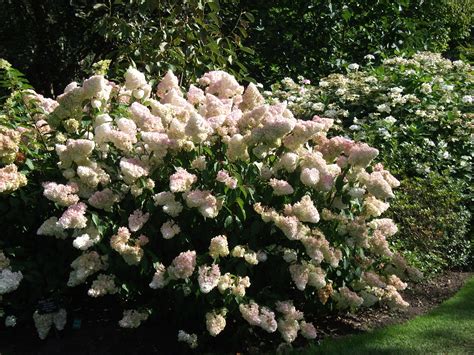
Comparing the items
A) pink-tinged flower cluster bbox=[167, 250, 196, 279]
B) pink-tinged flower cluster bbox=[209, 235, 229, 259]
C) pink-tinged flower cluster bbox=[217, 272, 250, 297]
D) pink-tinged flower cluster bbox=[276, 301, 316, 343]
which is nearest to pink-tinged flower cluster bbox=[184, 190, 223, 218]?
pink-tinged flower cluster bbox=[209, 235, 229, 259]

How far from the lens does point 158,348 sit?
12.0ft

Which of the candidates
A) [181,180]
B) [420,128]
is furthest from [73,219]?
[420,128]

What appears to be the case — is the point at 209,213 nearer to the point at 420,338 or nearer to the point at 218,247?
the point at 218,247

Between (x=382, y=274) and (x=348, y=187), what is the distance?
89 cm

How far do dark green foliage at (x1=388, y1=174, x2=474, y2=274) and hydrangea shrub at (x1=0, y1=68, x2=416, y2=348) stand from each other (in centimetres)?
104

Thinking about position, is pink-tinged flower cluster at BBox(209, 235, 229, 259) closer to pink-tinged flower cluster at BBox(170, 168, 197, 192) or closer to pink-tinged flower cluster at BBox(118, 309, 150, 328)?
pink-tinged flower cluster at BBox(170, 168, 197, 192)

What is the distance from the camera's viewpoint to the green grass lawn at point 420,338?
146 inches

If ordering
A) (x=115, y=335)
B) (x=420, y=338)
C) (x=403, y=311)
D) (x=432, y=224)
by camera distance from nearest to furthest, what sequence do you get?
(x=115, y=335) → (x=420, y=338) → (x=403, y=311) → (x=432, y=224)

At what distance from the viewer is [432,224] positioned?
5.07 m

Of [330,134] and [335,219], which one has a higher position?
[335,219]

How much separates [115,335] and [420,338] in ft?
6.13

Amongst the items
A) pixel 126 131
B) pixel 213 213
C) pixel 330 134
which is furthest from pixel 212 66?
pixel 213 213

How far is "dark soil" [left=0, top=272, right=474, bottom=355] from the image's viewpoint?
3.59m

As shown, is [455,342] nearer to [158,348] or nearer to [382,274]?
[382,274]
